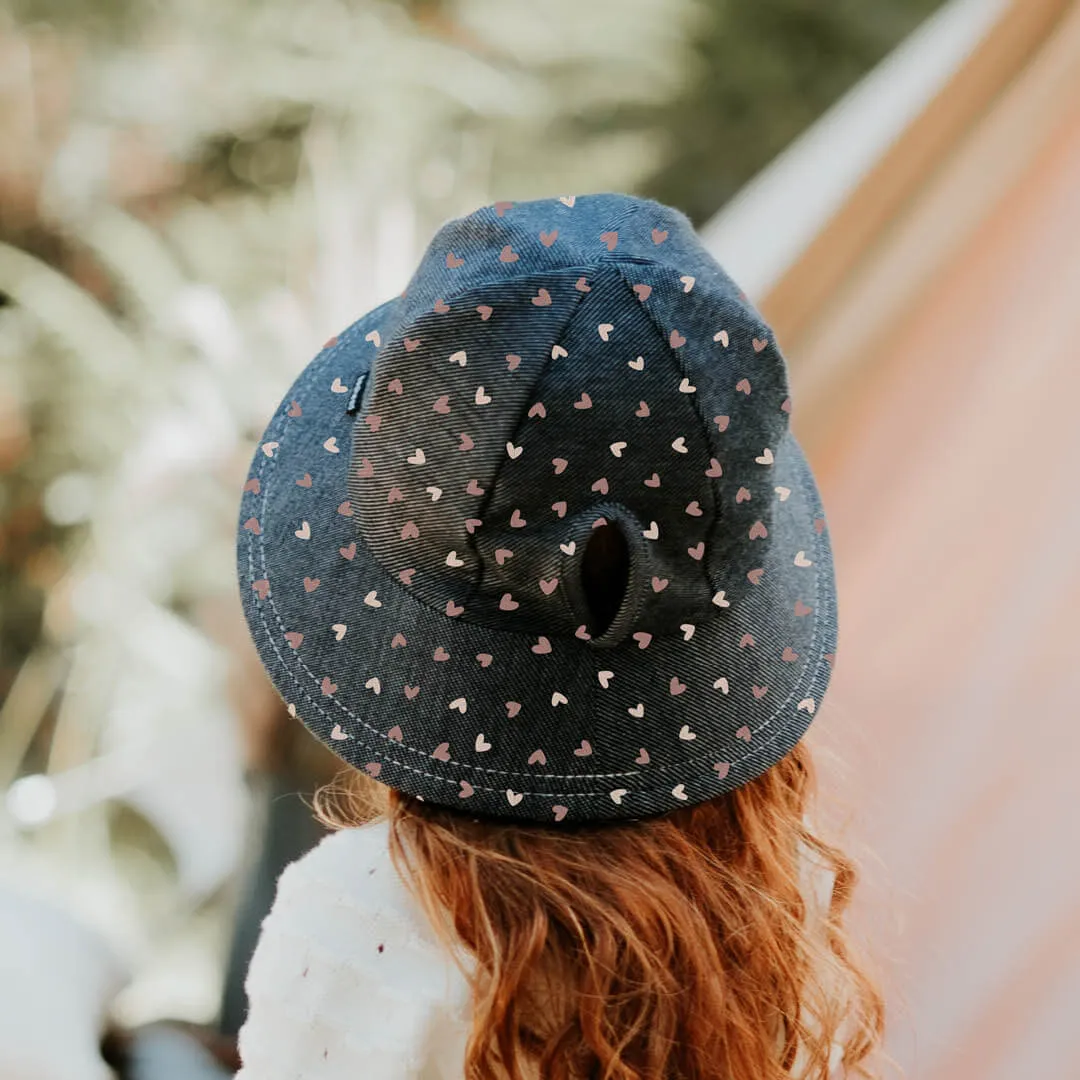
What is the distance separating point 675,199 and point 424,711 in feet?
7.19

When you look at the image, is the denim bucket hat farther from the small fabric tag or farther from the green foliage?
the green foliage

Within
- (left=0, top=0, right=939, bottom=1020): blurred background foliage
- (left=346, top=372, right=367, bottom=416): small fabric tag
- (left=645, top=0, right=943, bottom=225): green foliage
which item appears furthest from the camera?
(left=645, top=0, right=943, bottom=225): green foliage

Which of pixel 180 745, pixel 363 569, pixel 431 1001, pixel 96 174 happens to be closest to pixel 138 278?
pixel 96 174

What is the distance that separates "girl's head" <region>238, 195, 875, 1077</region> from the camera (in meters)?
0.50

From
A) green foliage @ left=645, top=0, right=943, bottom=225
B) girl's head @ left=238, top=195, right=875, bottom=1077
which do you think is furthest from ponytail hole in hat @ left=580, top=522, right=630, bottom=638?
green foliage @ left=645, top=0, right=943, bottom=225

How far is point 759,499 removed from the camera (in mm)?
536

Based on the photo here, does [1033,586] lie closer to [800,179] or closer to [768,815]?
[800,179]

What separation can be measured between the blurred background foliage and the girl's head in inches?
33.5

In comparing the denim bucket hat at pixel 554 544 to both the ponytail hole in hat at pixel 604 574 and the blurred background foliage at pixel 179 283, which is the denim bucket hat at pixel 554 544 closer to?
the ponytail hole in hat at pixel 604 574

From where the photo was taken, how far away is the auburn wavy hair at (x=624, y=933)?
551mm

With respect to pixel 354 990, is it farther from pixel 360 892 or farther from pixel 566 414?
pixel 566 414

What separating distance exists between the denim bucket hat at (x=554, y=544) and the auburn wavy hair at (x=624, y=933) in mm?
35

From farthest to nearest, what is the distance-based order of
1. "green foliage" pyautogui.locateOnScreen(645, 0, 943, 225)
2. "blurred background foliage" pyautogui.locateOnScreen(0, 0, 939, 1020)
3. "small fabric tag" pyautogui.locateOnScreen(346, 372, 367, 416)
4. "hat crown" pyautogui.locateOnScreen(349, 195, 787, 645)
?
"green foliage" pyautogui.locateOnScreen(645, 0, 943, 225), "blurred background foliage" pyautogui.locateOnScreen(0, 0, 939, 1020), "small fabric tag" pyautogui.locateOnScreen(346, 372, 367, 416), "hat crown" pyautogui.locateOnScreen(349, 195, 787, 645)

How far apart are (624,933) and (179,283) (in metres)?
1.43
